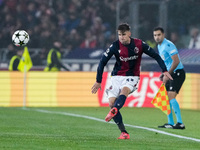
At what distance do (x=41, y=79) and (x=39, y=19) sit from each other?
753cm

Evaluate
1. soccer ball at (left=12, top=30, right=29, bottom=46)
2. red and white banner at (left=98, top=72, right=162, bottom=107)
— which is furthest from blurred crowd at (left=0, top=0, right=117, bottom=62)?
soccer ball at (left=12, top=30, right=29, bottom=46)

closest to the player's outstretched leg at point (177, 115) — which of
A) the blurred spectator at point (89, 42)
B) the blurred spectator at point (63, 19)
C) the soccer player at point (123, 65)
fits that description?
the soccer player at point (123, 65)

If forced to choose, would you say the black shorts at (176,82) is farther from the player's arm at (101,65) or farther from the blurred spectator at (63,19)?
the blurred spectator at (63,19)

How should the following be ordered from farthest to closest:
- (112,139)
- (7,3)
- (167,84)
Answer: (7,3) → (167,84) → (112,139)

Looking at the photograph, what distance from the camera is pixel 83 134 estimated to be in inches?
414

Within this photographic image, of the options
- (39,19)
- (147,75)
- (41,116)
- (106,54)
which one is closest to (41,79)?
(147,75)

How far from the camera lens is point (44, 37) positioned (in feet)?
83.7

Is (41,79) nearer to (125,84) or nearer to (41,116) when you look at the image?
(41,116)

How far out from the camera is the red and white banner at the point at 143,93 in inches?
777

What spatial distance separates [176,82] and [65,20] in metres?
15.2

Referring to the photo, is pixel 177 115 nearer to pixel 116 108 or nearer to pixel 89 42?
pixel 116 108

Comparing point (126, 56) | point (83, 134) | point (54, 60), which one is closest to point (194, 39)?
point (54, 60)

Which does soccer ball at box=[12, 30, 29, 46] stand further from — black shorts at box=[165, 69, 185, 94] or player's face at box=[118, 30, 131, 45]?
player's face at box=[118, 30, 131, 45]

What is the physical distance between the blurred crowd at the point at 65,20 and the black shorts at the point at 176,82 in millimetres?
13082
